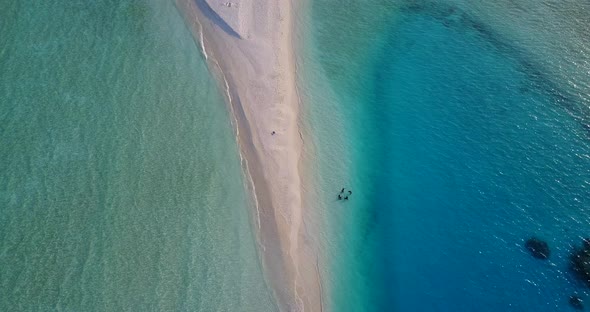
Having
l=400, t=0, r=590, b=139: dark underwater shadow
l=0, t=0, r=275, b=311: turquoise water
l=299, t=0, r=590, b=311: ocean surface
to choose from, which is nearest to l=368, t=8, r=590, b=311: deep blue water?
l=299, t=0, r=590, b=311: ocean surface

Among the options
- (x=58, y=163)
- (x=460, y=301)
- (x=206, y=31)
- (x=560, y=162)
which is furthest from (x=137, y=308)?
(x=560, y=162)

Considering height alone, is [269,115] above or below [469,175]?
below

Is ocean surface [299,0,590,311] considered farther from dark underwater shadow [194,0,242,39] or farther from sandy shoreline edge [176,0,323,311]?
dark underwater shadow [194,0,242,39]

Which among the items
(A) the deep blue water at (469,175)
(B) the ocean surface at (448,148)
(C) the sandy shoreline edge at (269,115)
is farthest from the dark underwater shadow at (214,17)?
(A) the deep blue water at (469,175)

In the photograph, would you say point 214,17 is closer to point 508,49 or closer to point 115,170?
point 115,170

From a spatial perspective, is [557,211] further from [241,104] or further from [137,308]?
[137,308]

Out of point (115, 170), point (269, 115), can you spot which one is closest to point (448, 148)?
point (269, 115)
